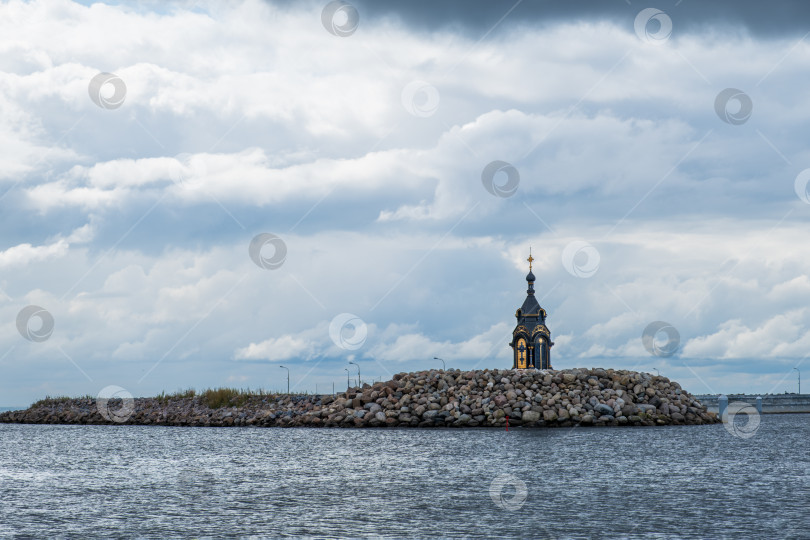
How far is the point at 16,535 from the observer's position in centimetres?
2634

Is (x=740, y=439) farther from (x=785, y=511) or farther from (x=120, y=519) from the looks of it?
(x=120, y=519)

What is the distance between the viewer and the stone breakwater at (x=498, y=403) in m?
78.6

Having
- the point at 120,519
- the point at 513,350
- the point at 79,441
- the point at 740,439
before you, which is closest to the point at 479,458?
the point at 120,519

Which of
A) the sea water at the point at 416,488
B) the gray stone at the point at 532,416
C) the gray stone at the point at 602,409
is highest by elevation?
the gray stone at the point at 602,409

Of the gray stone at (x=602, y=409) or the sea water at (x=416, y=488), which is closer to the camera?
the sea water at (x=416, y=488)

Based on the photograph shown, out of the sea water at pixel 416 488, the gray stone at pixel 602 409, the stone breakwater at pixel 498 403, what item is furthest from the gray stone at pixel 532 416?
the sea water at pixel 416 488

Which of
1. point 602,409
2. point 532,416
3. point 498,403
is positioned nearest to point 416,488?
point 532,416

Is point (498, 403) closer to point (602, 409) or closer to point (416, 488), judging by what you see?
point (602, 409)

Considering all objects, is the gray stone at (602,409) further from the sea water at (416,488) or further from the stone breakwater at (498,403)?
the sea water at (416,488)

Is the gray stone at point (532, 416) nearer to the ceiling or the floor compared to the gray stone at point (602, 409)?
nearer to the floor

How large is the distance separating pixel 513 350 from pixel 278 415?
1305 inches

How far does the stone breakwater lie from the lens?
258 feet

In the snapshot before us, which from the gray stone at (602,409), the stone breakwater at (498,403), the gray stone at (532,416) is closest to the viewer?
the gray stone at (532,416)

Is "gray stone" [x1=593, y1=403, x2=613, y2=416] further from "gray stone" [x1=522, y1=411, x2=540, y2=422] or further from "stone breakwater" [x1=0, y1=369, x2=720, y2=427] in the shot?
"gray stone" [x1=522, y1=411, x2=540, y2=422]
